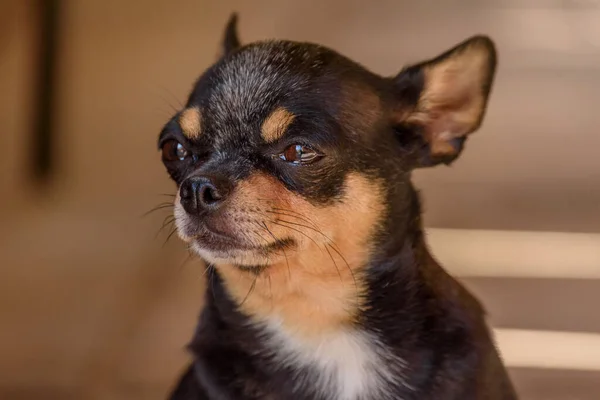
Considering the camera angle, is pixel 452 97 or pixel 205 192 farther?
pixel 452 97

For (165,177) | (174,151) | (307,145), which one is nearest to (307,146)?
(307,145)

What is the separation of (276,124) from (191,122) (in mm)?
151

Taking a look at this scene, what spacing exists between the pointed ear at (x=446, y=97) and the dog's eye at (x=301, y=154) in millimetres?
189

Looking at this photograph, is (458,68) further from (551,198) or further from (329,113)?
(551,198)

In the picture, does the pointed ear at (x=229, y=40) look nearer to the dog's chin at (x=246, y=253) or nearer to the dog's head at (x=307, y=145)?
the dog's head at (x=307, y=145)

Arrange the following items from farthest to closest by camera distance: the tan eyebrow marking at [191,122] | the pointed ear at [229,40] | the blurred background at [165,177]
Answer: the blurred background at [165,177] < the pointed ear at [229,40] < the tan eyebrow marking at [191,122]

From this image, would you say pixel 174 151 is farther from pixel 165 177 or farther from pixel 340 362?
pixel 165 177

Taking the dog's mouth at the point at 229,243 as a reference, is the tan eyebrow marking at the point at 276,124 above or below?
above

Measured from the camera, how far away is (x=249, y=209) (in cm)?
103

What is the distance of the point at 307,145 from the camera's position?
3.43 feet

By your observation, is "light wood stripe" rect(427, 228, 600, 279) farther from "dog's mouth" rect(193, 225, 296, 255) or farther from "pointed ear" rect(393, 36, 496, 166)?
"dog's mouth" rect(193, 225, 296, 255)

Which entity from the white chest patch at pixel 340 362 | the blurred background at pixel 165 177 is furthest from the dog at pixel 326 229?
the blurred background at pixel 165 177

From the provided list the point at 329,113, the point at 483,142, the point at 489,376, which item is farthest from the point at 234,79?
the point at 483,142

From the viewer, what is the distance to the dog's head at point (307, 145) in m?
1.05
